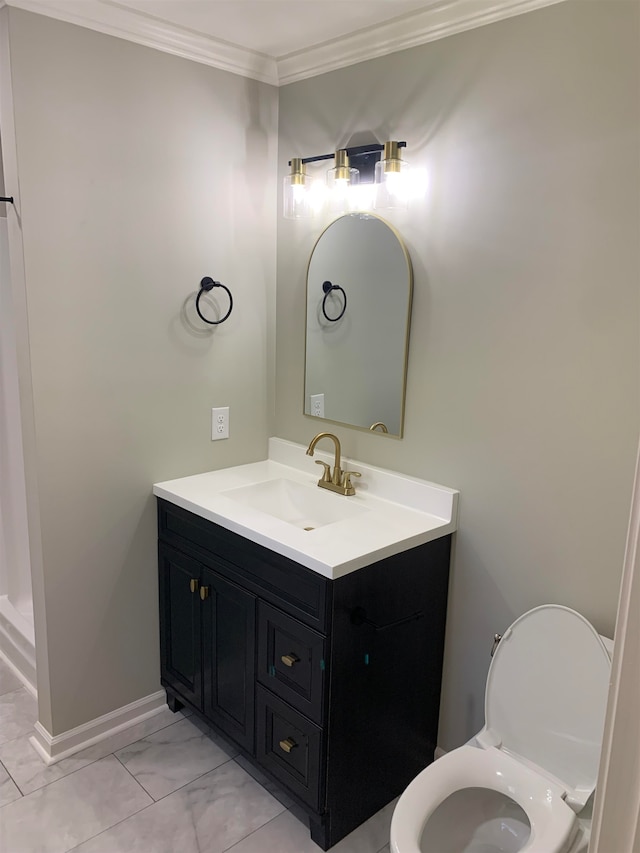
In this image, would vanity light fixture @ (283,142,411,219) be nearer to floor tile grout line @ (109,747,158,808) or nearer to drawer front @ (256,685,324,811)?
drawer front @ (256,685,324,811)

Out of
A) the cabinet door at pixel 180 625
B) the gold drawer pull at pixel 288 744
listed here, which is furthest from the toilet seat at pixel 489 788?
the cabinet door at pixel 180 625

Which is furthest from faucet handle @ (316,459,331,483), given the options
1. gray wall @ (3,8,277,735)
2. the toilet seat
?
the toilet seat

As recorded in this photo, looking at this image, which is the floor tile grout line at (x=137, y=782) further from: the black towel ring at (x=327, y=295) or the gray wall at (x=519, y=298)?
the black towel ring at (x=327, y=295)

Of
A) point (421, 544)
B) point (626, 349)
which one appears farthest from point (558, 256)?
point (421, 544)

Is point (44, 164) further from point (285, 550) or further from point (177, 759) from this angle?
point (177, 759)

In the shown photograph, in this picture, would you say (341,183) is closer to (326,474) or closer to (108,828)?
(326,474)

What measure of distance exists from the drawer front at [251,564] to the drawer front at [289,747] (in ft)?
1.07

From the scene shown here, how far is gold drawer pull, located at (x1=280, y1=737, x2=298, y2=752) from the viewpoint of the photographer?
6.20 feet

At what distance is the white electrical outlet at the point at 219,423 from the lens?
2445mm

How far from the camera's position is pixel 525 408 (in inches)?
71.9

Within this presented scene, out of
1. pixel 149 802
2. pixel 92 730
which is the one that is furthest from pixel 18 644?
pixel 149 802

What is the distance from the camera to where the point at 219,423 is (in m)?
2.46

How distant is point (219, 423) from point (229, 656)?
0.85 m

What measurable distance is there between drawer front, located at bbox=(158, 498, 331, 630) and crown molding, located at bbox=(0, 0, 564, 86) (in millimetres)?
1530
